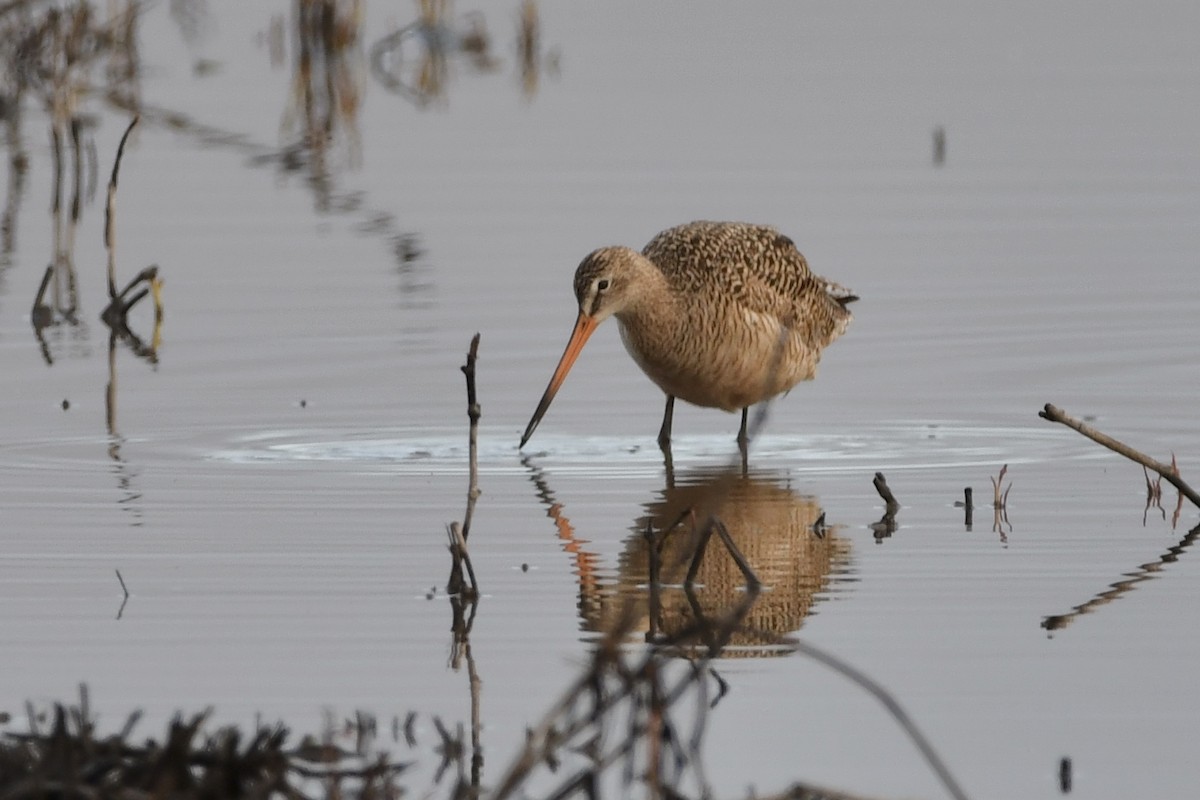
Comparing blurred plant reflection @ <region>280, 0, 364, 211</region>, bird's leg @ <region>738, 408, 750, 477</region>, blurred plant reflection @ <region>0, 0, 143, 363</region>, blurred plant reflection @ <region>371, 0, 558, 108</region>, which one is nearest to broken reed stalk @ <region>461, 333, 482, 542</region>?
bird's leg @ <region>738, 408, 750, 477</region>

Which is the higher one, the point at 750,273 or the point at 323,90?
the point at 323,90

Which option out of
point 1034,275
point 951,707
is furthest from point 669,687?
point 1034,275

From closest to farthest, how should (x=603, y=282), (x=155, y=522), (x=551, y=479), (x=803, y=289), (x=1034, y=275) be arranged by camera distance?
(x=155, y=522)
(x=551, y=479)
(x=603, y=282)
(x=803, y=289)
(x=1034, y=275)

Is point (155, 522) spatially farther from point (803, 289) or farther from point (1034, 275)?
point (1034, 275)

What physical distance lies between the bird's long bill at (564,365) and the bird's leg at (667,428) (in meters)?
0.41

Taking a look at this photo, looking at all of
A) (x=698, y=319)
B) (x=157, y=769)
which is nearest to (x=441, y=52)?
(x=698, y=319)

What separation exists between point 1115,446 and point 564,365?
2526mm

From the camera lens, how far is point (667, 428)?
8727 millimetres

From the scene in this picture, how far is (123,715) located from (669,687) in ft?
3.85

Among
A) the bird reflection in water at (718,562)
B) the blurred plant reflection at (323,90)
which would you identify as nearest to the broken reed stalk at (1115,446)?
the bird reflection in water at (718,562)

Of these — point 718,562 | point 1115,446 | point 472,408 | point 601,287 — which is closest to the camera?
point 472,408

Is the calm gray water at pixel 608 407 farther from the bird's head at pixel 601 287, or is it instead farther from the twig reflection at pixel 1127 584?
the bird's head at pixel 601 287

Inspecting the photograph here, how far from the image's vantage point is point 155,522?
23.6 ft

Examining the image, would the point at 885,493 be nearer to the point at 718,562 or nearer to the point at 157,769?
the point at 718,562
